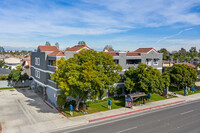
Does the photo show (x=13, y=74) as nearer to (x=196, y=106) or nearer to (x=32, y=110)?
(x=32, y=110)

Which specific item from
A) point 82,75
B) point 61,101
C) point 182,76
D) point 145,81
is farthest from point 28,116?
point 182,76

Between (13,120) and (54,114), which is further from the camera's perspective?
(54,114)

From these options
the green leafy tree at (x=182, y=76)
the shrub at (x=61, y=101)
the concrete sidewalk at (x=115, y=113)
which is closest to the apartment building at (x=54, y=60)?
the shrub at (x=61, y=101)

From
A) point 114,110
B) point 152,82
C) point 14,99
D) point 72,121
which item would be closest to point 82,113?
point 72,121

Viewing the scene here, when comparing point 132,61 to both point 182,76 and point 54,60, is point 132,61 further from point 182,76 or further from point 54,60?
point 54,60

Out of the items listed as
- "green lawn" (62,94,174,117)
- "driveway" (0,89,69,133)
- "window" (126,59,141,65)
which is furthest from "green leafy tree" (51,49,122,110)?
"window" (126,59,141,65)

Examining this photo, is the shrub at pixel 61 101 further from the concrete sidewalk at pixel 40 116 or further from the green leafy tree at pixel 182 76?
the green leafy tree at pixel 182 76

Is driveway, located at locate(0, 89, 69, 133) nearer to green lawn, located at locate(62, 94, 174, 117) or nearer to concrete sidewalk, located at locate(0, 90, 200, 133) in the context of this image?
concrete sidewalk, located at locate(0, 90, 200, 133)
